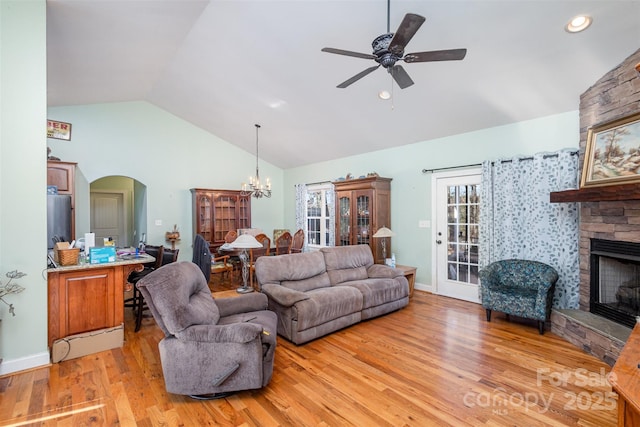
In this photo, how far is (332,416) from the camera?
201 cm

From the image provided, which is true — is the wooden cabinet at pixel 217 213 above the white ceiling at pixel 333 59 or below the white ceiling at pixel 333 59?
below

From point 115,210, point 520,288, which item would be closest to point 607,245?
point 520,288

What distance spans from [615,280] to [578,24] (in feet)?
8.24

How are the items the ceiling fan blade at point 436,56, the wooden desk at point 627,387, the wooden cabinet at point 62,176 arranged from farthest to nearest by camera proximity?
the wooden cabinet at point 62,176 → the ceiling fan blade at point 436,56 → the wooden desk at point 627,387

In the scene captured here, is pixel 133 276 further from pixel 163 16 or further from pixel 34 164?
pixel 163 16

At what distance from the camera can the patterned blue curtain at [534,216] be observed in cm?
357

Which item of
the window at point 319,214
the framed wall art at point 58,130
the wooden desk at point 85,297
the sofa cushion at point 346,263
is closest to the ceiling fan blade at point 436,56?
the sofa cushion at point 346,263

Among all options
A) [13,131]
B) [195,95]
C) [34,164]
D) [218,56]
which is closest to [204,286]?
[34,164]

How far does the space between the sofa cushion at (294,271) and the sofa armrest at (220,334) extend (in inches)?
51.4

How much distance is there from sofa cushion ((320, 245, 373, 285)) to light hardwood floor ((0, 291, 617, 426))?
37.1 inches

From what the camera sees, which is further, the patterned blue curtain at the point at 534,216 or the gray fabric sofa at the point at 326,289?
the patterned blue curtain at the point at 534,216

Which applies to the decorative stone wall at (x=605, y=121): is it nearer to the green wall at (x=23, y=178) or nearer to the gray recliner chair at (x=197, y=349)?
the gray recliner chair at (x=197, y=349)

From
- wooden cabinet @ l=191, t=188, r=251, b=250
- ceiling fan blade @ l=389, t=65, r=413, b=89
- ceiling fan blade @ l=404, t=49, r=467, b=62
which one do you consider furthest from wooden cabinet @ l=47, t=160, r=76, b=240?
ceiling fan blade @ l=404, t=49, r=467, b=62

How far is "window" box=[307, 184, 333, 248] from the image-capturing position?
6957mm
